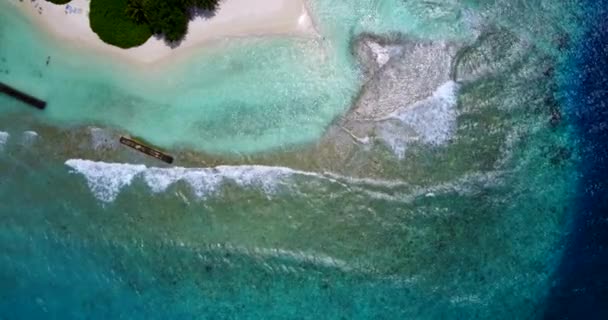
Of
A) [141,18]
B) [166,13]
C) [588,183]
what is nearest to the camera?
[166,13]

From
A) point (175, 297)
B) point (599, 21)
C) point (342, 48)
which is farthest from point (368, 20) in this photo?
point (175, 297)

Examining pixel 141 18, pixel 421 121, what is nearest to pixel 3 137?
pixel 141 18

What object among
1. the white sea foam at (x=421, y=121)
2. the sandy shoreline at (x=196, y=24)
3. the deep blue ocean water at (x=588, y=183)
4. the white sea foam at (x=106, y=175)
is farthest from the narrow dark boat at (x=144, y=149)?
the deep blue ocean water at (x=588, y=183)

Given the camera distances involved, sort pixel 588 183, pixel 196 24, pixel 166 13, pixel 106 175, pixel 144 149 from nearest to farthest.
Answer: pixel 166 13, pixel 196 24, pixel 144 149, pixel 106 175, pixel 588 183

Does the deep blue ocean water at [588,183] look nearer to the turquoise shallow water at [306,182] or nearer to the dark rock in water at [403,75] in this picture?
the turquoise shallow water at [306,182]

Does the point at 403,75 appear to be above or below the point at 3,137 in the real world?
above

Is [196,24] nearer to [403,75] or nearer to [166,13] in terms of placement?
[166,13]

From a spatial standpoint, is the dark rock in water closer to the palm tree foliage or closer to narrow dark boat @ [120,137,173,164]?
the palm tree foliage
